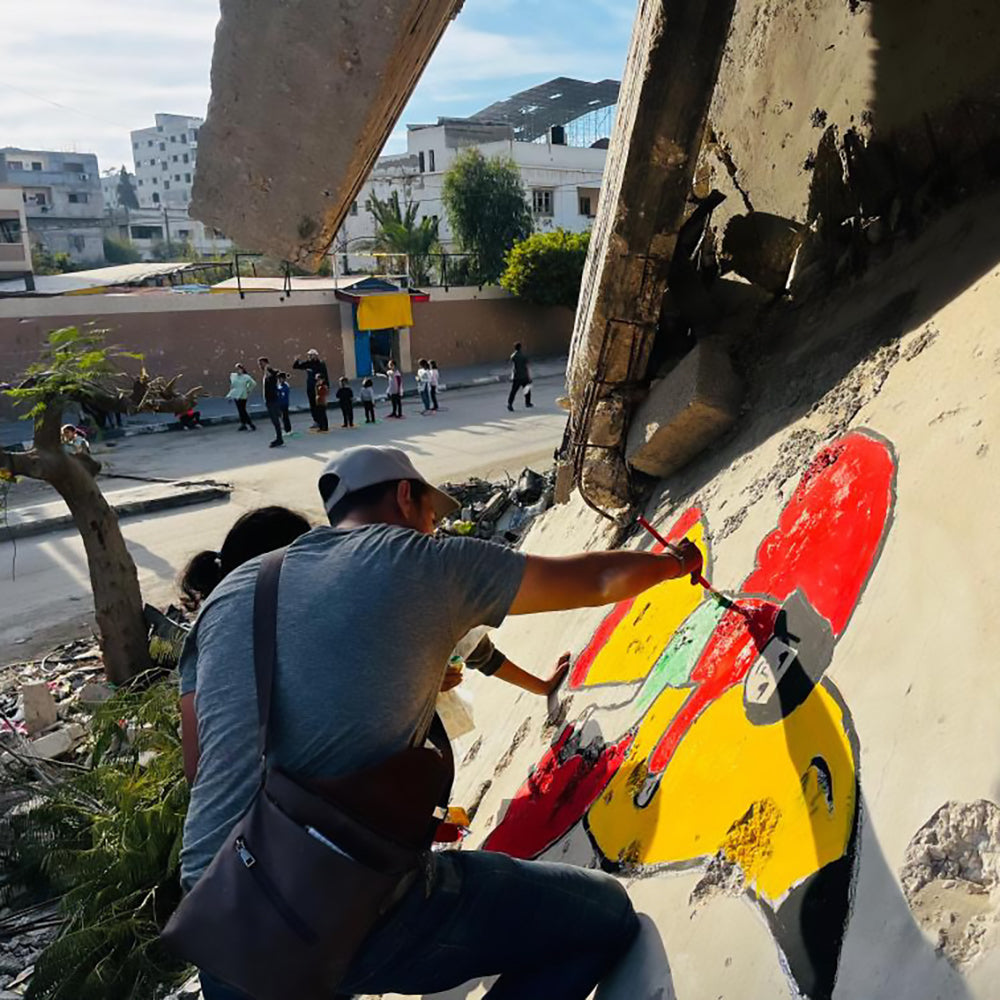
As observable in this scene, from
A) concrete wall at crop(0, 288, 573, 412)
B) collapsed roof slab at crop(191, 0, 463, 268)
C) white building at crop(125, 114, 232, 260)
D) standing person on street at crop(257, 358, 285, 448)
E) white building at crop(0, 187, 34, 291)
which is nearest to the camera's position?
collapsed roof slab at crop(191, 0, 463, 268)

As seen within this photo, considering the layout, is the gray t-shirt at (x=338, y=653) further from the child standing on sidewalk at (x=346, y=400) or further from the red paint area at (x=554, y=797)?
the child standing on sidewalk at (x=346, y=400)

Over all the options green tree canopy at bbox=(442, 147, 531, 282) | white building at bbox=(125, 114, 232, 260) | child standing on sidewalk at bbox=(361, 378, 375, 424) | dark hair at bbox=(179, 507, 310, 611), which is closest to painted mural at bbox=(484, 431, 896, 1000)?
dark hair at bbox=(179, 507, 310, 611)

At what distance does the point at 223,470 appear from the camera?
13.0 m

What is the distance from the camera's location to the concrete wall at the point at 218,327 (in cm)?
1661

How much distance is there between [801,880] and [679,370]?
98.0 inches

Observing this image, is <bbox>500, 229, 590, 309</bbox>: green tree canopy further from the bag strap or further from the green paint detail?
the bag strap

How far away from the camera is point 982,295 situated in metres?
2.68

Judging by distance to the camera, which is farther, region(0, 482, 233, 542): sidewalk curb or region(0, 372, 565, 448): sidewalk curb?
region(0, 372, 565, 448): sidewalk curb

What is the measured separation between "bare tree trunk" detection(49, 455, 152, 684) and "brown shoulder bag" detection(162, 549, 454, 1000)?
17.2 feet

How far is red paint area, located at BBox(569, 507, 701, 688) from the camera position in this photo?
333 centimetres

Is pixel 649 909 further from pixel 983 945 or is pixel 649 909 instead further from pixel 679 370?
pixel 679 370

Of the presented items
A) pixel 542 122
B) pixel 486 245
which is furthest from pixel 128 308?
pixel 542 122

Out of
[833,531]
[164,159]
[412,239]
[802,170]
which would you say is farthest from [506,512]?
[164,159]

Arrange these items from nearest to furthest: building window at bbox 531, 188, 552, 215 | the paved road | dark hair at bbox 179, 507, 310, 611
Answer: dark hair at bbox 179, 507, 310, 611
the paved road
building window at bbox 531, 188, 552, 215
